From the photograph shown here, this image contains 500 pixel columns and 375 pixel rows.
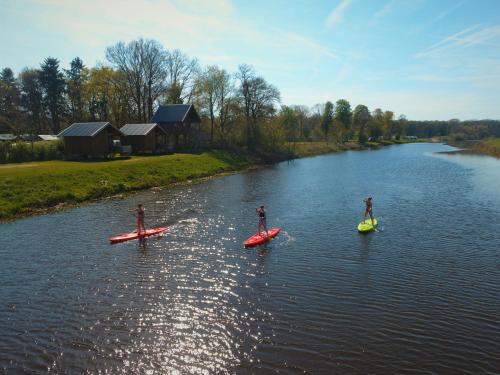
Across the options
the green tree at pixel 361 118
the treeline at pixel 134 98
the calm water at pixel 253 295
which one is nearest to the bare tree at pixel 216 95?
the treeline at pixel 134 98

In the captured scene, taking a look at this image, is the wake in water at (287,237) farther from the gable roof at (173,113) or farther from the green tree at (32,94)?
the green tree at (32,94)

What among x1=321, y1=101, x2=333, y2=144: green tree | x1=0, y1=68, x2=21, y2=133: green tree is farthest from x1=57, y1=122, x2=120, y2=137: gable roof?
x1=321, y1=101, x2=333, y2=144: green tree

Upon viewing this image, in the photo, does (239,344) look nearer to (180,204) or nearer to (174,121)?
(180,204)

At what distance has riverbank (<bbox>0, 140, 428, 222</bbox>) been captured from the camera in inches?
1267

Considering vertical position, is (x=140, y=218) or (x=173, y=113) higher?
(x=173, y=113)

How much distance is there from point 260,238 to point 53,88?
231ft

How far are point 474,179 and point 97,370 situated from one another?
167 feet

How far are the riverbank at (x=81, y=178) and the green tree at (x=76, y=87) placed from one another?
32.4 meters

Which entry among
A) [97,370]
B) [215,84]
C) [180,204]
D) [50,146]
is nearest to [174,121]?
[215,84]

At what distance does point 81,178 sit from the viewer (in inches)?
1539

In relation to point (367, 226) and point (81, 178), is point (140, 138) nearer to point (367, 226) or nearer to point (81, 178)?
point (81, 178)

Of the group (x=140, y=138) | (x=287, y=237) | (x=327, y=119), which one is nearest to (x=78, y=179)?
(x=140, y=138)

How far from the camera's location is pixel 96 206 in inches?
1346

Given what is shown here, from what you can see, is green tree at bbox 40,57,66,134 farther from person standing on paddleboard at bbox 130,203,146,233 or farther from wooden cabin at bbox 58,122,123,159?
person standing on paddleboard at bbox 130,203,146,233
